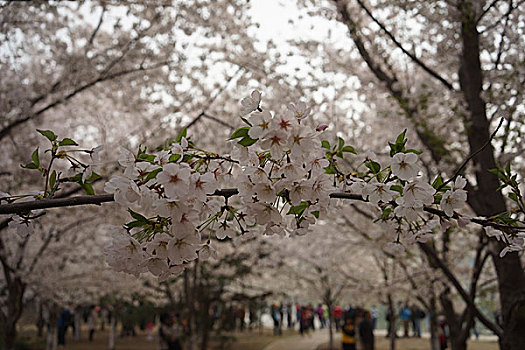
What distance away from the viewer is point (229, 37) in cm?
612

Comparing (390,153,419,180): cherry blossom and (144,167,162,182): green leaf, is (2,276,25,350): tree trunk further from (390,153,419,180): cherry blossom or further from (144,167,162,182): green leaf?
(390,153,419,180): cherry blossom

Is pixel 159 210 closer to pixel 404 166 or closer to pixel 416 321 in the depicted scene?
pixel 404 166

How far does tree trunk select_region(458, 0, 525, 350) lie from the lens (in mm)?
3207

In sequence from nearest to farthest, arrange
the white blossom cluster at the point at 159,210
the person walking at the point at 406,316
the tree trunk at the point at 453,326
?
the white blossom cluster at the point at 159,210, the tree trunk at the point at 453,326, the person walking at the point at 406,316

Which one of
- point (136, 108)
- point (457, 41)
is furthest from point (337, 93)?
point (136, 108)

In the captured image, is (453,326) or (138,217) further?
(453,326)

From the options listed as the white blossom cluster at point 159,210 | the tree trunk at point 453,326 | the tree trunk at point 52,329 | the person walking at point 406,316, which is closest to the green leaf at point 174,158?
the white blossom cluster at point 159,210

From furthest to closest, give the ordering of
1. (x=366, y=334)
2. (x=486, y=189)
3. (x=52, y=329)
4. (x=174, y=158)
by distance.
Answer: (x=52, y=329), (x=366, y=334), (x=486, y=189), (x=174, y=158)

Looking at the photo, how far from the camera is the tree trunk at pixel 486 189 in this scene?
321 cm

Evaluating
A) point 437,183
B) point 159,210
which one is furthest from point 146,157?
point 437,183

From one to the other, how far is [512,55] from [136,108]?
487cm

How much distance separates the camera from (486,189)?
3627 mm

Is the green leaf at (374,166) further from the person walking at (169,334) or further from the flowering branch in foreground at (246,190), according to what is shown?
the person walking at (169,334)

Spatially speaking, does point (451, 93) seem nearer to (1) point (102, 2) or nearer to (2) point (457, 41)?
(2) point (457, 41)
